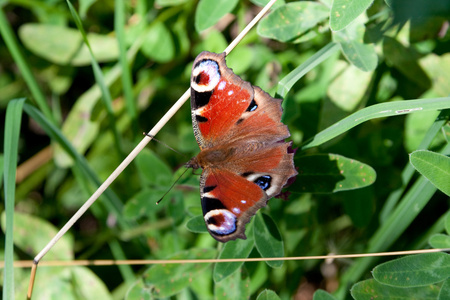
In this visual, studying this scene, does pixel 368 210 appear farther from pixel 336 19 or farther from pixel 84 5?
pixel 84 5

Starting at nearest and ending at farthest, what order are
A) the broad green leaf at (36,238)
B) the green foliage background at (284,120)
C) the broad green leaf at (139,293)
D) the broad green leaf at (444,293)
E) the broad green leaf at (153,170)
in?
the broad green leaf at (444,293) → the green foliage background at (284,120) → the broad green leaf at (139,293) → the broad green leaf at (153,170) → the broad green leaf at (36,238)

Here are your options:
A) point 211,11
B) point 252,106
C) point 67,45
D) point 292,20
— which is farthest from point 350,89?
point 67,45

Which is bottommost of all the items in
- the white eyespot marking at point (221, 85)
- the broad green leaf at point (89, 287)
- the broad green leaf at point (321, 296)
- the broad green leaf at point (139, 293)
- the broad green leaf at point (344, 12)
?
the broad green leaf at point (89, 287)

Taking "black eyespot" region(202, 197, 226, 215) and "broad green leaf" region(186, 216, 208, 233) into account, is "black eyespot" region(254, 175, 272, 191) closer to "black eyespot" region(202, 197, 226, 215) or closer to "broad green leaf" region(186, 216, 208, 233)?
→ "black eyespot" region(202, 197, 226, 215)

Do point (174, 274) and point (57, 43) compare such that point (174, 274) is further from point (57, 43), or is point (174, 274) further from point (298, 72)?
point (57, 43)

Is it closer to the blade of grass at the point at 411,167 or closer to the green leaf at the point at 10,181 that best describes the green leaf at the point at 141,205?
the green leaf at the point at 10,181

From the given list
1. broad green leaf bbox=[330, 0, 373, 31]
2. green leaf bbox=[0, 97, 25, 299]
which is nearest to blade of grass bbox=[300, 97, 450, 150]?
broad green leaf bbox=[330, 0, 373, 31]

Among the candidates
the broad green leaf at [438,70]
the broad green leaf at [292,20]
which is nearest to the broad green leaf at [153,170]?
the broad green leaf at [292,20]
